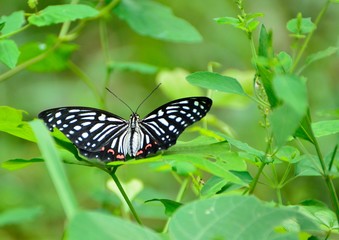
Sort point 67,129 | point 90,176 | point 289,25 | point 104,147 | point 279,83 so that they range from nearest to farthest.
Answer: point 279,83, point 289,25, point 104,147, point 67,129, point 90,176

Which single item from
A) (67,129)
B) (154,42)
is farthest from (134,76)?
(67,129)

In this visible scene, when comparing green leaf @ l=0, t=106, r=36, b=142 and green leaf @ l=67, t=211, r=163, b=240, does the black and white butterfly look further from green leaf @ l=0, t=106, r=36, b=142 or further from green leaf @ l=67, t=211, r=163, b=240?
green leaf @ l=67, t=211, r=163, b=240

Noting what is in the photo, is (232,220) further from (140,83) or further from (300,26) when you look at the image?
(140,83)

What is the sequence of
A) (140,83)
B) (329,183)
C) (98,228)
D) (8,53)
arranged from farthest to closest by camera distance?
(140,83) < (8,53) < (329,183) < (98,228)

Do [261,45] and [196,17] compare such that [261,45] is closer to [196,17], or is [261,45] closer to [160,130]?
[160,130]

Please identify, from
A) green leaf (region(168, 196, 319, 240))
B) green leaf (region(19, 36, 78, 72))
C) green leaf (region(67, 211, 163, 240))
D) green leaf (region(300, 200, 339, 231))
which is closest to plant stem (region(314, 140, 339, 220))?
green leaf (region(300, 200, 339, 231))

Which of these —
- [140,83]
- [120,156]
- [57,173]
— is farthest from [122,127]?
[140,83]
